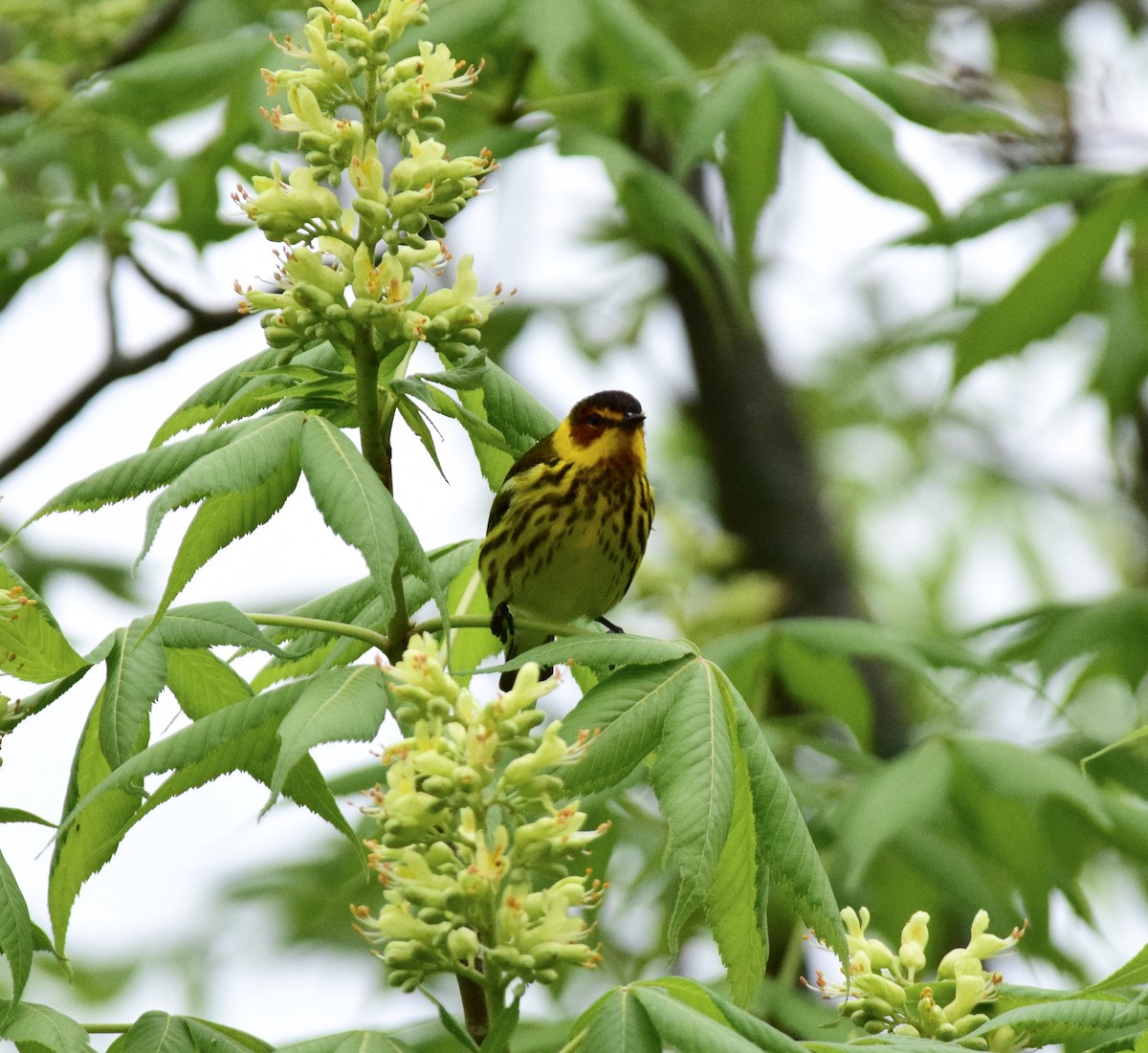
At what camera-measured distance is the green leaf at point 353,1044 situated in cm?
239

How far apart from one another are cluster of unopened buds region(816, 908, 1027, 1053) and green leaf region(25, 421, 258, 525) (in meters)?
1.36

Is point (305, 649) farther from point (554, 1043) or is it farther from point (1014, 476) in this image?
point (1014, 476)

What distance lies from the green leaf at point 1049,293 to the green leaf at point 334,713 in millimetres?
3250

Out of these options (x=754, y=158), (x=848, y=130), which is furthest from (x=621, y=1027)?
(x=754, y=158)

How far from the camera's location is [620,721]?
250cm

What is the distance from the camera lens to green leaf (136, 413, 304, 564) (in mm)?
2219

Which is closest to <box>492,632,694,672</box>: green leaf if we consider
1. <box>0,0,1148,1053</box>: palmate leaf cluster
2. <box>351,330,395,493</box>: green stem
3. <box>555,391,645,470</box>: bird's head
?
<box>0,0,1148,1053</box>: palmate leaf cluster

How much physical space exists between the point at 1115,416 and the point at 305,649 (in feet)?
13.2

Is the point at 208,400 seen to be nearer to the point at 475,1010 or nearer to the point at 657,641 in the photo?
the point at 657,641

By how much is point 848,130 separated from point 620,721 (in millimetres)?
2795

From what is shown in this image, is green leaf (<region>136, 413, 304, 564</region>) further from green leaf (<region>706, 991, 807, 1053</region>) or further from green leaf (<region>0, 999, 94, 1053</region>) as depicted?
green leaf (<region>706, 991, 807, 1053</region>)

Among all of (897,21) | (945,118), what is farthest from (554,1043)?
(897,21)

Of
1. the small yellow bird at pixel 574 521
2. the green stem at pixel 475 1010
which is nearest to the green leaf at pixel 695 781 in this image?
the green stem at pixel 475 1010

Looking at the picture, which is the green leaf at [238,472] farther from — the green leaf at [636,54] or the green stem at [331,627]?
the green leaf at [636,54]
